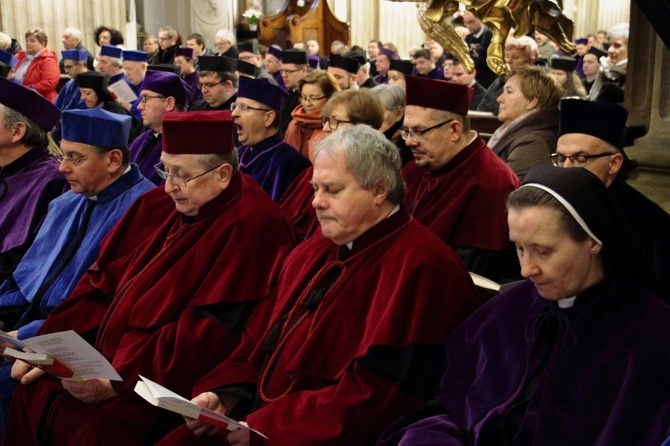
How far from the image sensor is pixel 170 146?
3848 millimetres

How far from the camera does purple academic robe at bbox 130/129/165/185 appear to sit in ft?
21.6

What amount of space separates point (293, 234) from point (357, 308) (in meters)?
0.90

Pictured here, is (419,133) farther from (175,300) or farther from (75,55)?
(75,55)

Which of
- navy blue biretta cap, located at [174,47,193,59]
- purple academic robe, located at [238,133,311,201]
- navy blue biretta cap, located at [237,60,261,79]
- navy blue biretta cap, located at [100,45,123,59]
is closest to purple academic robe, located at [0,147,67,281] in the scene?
purple academic robe, located at [238,133,311,201]

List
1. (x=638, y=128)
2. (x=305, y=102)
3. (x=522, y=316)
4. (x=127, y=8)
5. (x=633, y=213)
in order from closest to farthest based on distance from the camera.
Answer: (x=522, y=316)
(x=633, y=213)
(x=638, y=128)
(x=305, y=102)
(x=127, y=8)

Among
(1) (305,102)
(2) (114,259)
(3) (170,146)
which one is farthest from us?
(1) (305,102)

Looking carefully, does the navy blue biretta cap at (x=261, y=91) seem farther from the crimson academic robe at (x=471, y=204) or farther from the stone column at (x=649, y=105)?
the stone column at (x=649, y=105)

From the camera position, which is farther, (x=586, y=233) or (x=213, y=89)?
(x=213, y=89)

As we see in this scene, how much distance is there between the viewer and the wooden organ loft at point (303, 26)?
2002 cm

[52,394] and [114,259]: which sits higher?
[114,259]

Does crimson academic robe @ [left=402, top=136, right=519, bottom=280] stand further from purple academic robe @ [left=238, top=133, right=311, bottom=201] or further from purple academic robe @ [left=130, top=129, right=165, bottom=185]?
purple academic robe @ [left=130, top=129, right=165, bottom=185]

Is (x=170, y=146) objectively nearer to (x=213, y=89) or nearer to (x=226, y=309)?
(x=226, y=309)

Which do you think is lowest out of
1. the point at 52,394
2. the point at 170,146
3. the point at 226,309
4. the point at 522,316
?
the point at 52,394

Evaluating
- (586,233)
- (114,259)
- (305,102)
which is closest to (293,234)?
(114,259)
